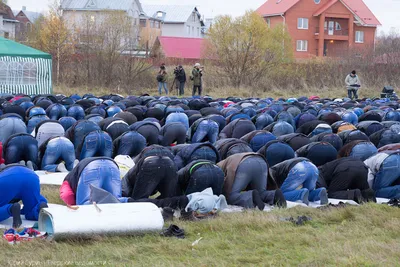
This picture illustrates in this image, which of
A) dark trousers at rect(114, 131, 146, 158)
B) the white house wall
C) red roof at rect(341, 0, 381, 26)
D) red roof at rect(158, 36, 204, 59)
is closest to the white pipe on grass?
dark trousers at rect(114, 131, 146, 158)

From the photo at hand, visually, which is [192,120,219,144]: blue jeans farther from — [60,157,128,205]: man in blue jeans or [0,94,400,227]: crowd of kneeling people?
[60,157,128,205]: man in blue jeans

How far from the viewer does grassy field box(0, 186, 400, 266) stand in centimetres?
652

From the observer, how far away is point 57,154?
11969 millimetres

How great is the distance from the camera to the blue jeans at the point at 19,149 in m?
11.3

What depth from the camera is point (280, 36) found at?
132 ft

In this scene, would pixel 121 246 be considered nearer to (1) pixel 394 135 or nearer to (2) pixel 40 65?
(1) pixel 394 135

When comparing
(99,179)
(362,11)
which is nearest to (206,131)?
(99,179)

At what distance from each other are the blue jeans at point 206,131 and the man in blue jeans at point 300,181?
3988 mm

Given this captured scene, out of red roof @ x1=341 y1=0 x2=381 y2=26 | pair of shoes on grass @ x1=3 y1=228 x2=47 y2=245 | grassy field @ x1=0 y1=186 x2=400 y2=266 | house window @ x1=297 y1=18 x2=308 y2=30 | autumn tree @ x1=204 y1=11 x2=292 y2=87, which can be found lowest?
grassy field @ x1=0 y1=186 x2=400 y2=266

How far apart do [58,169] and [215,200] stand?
401 centimetres

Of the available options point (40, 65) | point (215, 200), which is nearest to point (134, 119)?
point (215, 200)

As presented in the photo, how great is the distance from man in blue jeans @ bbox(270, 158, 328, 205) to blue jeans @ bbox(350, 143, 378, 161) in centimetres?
155

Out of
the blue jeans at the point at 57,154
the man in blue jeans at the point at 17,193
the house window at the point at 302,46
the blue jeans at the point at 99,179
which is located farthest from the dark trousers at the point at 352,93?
the house window at the point at 302,46

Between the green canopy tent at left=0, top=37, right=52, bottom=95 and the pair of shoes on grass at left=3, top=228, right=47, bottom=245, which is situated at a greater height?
the green canopy tent at left=0, top=37, right=52, bottom=95
